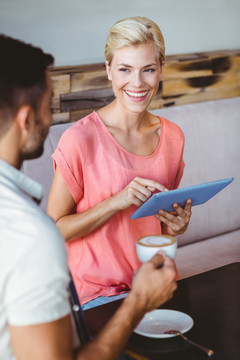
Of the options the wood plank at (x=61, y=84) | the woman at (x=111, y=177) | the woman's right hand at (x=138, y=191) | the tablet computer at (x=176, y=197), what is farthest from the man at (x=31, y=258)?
the wood plank at (x=61, y=84)

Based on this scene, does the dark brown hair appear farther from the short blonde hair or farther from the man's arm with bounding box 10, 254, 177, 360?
the short blonde hair

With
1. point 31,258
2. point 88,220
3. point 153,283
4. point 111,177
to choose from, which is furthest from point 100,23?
point 31,258

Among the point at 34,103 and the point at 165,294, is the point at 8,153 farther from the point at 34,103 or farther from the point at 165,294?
the point at 165,294

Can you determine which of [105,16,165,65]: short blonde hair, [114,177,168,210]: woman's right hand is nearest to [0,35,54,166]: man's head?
[114,177,168,210]: woman's right hand

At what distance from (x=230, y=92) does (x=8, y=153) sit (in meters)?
2.43

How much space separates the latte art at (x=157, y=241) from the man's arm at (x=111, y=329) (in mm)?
42

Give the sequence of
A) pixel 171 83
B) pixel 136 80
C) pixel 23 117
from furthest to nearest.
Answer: pixel 171 83
pixel 136 80
pixel 23 117

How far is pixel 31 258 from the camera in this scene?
904 millimetres

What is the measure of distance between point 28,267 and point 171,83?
2189 mm

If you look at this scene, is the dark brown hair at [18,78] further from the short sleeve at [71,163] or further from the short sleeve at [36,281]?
the short sleeve at [71,163]

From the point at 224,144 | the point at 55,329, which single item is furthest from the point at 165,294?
the point at 224,144

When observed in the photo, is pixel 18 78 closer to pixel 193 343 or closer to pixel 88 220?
pixel 193 343

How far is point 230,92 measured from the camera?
10.6 feet

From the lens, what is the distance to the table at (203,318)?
3.90ft
